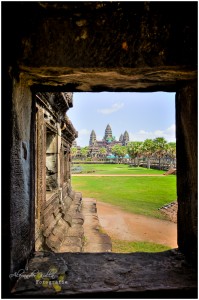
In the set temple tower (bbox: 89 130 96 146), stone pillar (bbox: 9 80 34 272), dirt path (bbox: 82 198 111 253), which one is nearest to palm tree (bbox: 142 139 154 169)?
dirt path (bbox: 82 198 111 253)

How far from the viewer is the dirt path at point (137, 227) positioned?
8.04 m

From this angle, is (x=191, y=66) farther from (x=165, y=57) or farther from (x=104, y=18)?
(x=104, y=18)

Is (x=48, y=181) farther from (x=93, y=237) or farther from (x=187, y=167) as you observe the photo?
(x=187, y=167)

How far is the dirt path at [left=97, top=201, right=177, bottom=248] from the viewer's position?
26.4ft

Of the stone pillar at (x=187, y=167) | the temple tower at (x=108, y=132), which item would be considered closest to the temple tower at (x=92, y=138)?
the temple tower at (x=108, y=132)

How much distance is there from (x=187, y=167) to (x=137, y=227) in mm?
8130

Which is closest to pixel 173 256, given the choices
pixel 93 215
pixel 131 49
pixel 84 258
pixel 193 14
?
pixel 84 258

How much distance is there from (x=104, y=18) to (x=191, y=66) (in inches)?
23.7

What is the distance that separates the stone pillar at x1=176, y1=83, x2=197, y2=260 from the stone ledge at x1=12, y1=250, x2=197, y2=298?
0.58 feet

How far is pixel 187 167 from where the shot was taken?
5.65 ft

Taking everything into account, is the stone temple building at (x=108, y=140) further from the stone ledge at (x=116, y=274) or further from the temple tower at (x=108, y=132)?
the stone ledge at (x=116, y=274)

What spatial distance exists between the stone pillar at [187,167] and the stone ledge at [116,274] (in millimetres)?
178

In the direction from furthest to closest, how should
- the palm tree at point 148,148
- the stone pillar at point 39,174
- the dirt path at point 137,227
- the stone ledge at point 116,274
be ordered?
the palm tree at point 148,148 → the dirt path at point 137,227 → the stone pillar at point 39,174 → the stone ledge at point 116,274

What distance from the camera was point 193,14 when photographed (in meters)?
1.39
